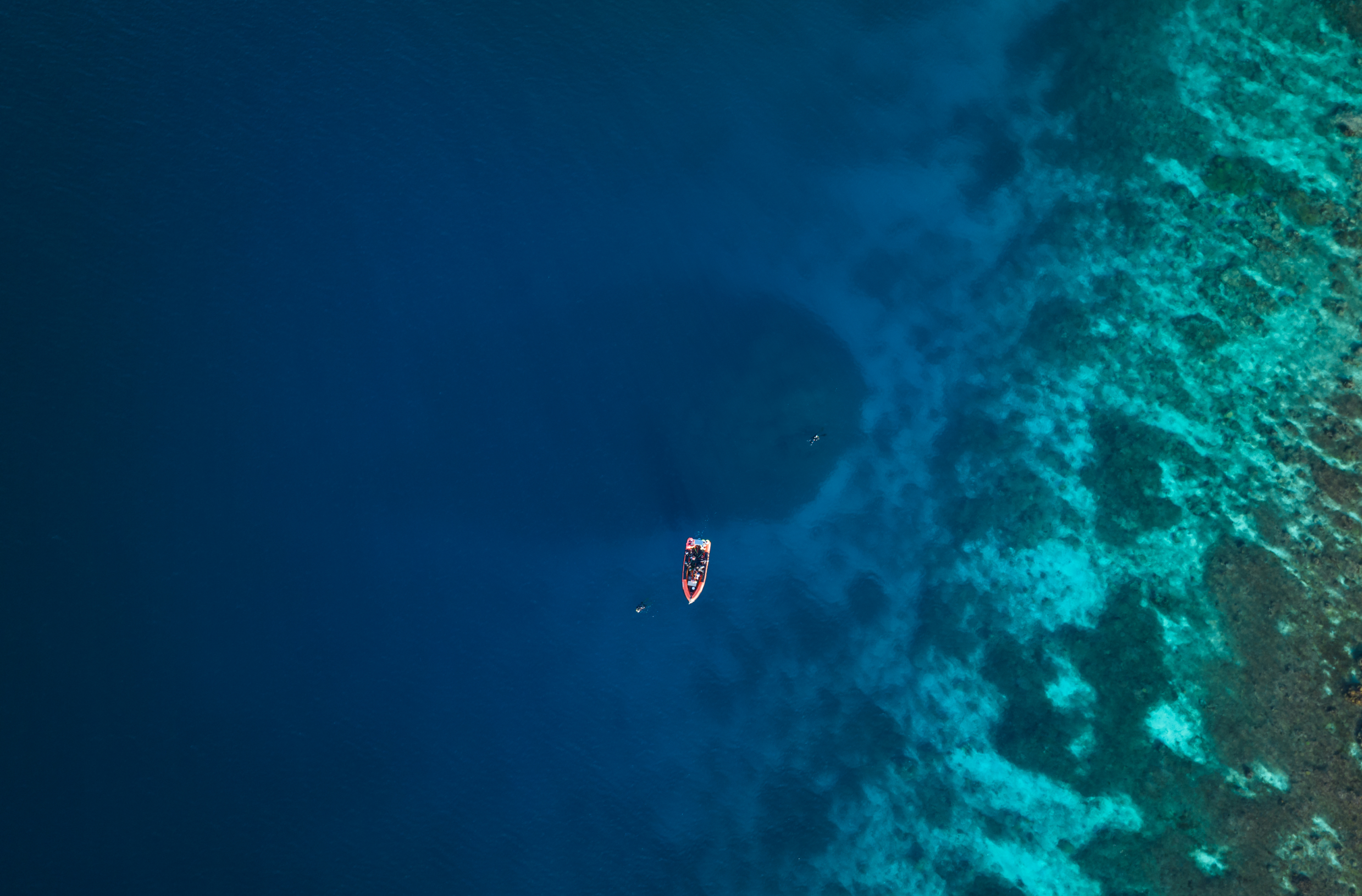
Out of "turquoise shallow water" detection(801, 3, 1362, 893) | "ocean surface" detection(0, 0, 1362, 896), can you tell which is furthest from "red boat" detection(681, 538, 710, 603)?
"turquoise shallow water" detection(801, 3, 1362, 893)

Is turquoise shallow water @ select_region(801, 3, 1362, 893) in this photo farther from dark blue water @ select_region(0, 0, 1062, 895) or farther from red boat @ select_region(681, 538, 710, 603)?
red boat @ select_region(681, 538, 710, 603)

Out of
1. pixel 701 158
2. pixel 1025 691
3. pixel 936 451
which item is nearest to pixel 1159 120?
pixel 936 451

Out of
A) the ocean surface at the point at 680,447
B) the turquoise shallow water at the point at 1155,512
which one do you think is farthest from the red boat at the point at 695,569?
the turquoise shallow water at the point at 1155,512

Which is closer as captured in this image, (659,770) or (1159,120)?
(659,770)

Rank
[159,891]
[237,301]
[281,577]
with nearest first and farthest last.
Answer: [159,891] < [281,577] < [237,301]

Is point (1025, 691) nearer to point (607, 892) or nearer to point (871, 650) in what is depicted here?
point (871, 650)

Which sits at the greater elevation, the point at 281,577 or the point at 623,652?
the point at 281,577

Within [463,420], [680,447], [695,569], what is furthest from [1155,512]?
[463,420]
